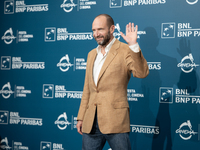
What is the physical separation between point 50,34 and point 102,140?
227 centimetres

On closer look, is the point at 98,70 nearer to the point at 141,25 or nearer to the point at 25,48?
the point at 141,25

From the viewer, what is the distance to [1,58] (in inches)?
182

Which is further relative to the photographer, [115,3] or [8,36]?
[8,36]

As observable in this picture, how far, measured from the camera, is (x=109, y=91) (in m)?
2.52

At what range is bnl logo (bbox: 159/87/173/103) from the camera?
348 centimetres

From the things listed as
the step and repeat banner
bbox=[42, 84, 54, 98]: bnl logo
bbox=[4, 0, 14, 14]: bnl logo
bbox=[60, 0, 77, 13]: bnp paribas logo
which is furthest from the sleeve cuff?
bbox=[4, 0, 14, 14]: bnl logo

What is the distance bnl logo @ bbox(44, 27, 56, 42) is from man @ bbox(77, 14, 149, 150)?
1.75m

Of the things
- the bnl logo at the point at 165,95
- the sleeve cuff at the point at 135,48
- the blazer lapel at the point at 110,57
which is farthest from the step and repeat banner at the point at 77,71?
the sleeve cuff at the point at 135,48

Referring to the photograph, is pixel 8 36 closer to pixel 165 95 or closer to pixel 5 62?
pixel 5 62

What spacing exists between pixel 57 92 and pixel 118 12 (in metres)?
1.57

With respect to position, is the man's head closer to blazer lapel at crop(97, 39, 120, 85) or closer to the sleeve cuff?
blazer lapel at crop(97, 39, 120, 85)

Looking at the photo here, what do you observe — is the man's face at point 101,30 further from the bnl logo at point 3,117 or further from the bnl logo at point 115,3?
the bnl logo at point 3,117

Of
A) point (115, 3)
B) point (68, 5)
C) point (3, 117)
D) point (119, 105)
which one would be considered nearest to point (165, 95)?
point (119, 105)

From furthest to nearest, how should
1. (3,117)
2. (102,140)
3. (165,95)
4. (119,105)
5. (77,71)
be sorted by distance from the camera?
(3,117), (77,71), (165,95), (102,140), (119,105)
